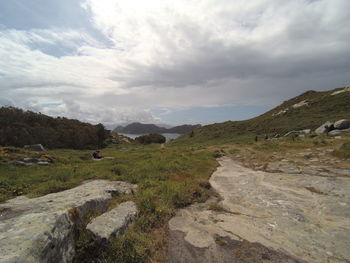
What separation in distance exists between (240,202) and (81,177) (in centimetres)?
764

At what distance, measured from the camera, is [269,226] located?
5055mm

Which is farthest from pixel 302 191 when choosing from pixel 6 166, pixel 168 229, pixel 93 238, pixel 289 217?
pixel 6 166

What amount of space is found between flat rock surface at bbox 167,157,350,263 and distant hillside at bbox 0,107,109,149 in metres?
37.9

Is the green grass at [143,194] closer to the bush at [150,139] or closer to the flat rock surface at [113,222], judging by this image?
the flat rock surface at [113,222]

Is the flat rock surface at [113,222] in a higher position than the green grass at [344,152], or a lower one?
lower

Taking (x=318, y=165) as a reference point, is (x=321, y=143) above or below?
above

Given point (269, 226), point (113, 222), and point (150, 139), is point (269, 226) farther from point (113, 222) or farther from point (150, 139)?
point (150, 139)

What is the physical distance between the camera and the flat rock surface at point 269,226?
3.97 metres

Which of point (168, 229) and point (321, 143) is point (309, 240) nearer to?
point (168, 229)

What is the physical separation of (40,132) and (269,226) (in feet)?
136

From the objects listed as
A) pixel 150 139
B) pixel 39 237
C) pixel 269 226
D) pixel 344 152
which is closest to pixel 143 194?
pixel 39 237

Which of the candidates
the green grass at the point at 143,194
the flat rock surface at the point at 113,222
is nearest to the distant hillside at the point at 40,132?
the green grass at the point at 143,194

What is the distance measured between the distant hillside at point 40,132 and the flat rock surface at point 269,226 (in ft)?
124

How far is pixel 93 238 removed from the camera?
3.81 metres
